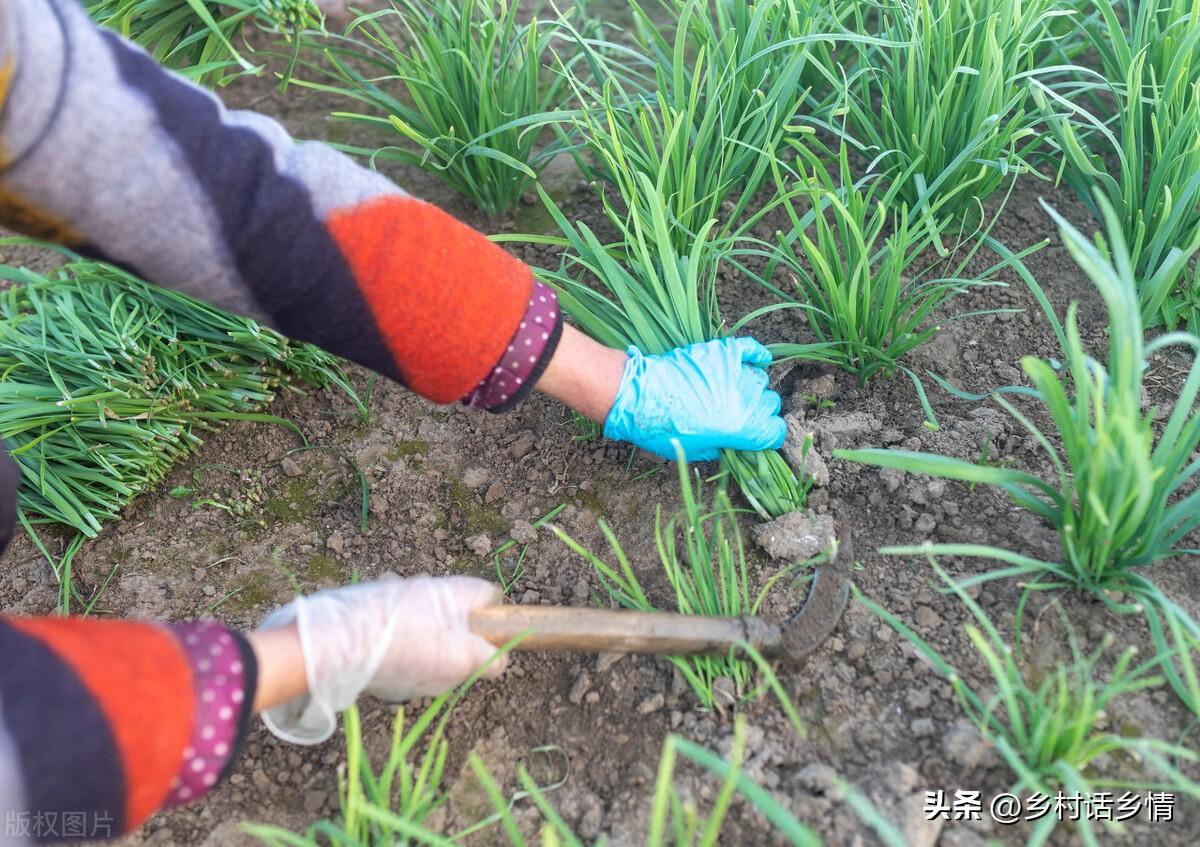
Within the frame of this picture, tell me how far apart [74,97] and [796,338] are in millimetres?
1300

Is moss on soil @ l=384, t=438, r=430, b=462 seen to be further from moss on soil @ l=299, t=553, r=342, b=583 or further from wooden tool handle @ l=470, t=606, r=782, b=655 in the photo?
wooden tool handle @ l=470, t=606, r=782, b=655

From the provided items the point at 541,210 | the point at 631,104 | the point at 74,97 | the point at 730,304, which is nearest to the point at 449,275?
the point at 74,97

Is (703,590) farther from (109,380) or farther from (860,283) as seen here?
(109,380)

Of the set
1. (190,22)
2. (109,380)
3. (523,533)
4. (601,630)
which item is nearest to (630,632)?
(601,630)

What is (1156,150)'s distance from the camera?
1.73 metres

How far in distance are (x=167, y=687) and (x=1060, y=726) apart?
1101mm

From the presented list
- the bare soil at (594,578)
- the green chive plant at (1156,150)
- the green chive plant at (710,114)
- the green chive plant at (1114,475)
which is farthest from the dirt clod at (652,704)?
the green chive plant at (1156,150)

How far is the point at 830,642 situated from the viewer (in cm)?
150

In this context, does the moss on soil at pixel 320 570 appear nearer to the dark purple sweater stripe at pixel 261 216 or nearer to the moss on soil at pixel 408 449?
the moss on soil at pixel 408 449

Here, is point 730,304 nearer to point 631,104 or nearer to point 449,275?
point 631,104

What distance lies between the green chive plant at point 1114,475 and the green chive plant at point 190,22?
1460 millimetres

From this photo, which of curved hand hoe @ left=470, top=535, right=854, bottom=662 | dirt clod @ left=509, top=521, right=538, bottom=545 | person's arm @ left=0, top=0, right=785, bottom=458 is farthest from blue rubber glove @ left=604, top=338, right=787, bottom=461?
curved hand hoe @ left=470, top=535, right=854, bottom=662

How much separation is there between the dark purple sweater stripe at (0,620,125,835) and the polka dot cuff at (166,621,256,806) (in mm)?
83

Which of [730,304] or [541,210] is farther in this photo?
[541,210]
